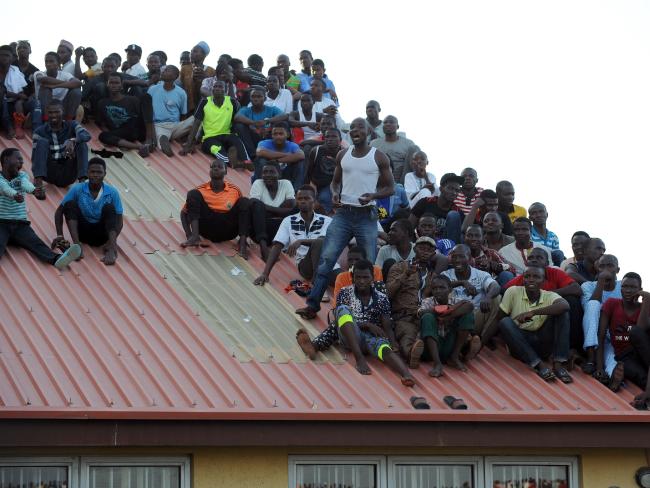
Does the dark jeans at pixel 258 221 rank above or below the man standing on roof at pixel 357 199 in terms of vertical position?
below

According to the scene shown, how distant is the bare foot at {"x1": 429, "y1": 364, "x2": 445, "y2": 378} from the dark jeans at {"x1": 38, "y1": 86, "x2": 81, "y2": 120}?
837 centimetres

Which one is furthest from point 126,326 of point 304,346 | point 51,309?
point 304,346

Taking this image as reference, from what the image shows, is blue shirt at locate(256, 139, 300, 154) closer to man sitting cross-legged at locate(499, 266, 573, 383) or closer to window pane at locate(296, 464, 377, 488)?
man sitting cross-legged at locate(499, 266, 573, 383)

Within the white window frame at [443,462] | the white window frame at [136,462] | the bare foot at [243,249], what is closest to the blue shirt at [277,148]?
the bare foot at [243,249]

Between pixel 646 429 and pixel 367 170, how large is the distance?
15.4ft

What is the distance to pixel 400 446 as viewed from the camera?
49.1 ft

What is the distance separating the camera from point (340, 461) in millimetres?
15000

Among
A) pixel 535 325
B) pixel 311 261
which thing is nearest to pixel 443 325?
pixel 535 325

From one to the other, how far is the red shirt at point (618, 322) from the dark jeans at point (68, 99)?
9.08m

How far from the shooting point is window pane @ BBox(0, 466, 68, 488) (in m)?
13.8

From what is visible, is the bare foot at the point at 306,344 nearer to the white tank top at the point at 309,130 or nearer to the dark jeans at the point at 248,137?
the dark jeans at the point at 248,137

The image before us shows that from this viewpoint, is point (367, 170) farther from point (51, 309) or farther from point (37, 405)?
point (37, 405)

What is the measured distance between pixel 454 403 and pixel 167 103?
9.44m

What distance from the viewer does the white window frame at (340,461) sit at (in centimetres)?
1477
